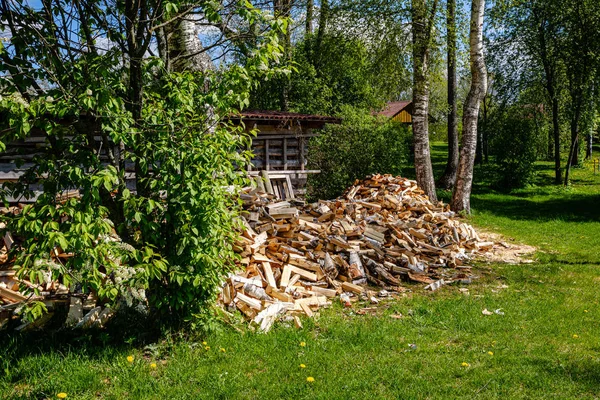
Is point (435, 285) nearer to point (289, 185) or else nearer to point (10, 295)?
point (10, 295)

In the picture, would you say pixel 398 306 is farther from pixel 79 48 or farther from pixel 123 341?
pixel 79 48

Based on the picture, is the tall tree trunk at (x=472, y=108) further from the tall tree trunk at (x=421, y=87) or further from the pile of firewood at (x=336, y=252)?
the pile of firewood at (x=336, y=252)

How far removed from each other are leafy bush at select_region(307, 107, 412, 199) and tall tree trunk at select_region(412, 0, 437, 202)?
2747 mm

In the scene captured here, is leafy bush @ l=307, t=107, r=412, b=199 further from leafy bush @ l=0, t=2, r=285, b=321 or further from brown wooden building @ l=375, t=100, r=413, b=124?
brown wooden building @ l=375, t=100, r=413, b=124

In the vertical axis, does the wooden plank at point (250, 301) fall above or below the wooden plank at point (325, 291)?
above

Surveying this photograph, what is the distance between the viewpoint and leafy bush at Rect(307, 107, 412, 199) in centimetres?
1797

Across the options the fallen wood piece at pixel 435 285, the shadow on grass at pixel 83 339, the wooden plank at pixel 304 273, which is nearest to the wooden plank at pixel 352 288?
the wooden plank at pixel 304 273

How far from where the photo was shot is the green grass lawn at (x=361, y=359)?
4336 millimetres

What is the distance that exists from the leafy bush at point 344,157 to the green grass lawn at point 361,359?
417 inches

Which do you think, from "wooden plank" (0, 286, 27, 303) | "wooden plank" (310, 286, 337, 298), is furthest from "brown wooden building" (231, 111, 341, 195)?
"wooden plank" (0, 286, 27, 303)

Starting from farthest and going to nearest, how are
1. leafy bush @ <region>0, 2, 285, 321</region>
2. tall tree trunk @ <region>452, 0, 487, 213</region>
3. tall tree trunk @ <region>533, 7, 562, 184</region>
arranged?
tall tree trunk @ <region>533, 7, 562, 184</region>, tall tree trunk @ <region>452, 0, 487, 213</region>, leafy bush @ <region>0, 2, 285, 321</region>

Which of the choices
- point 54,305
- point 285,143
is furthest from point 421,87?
point 54,305

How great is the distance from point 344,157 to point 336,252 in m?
9.83

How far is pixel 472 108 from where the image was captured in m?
14.9
